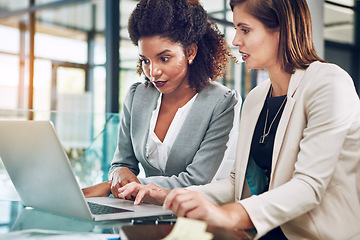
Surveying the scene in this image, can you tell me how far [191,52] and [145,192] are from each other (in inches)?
27.2

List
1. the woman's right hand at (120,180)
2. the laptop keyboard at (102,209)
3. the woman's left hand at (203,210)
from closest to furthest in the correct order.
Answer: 1. the woman's left hand at (203,210)
2. the laptop keyboard at (102,209)
3. the woman's right hand at (120,180)

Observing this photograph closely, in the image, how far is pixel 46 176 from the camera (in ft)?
3.77

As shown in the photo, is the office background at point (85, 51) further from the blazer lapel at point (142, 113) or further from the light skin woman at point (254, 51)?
the light skin woman at point (254, 51)

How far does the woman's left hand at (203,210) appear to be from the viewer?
36.5 inches

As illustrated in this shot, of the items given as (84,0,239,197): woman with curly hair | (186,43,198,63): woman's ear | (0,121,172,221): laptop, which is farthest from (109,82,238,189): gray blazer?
(0,121,172,221): laptop

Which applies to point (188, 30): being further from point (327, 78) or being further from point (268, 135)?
point (327, 78)

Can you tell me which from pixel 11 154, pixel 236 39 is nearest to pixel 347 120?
pixel 236 39

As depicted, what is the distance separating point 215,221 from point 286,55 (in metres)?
0.57

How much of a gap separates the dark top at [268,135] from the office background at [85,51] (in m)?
2.39

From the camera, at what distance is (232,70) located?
4500mm

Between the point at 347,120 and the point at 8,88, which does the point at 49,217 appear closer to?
the point at 347,120

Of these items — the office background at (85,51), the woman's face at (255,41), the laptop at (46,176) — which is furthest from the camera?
the office background at (85,51)

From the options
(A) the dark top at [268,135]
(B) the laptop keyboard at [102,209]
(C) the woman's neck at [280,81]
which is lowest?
(B) the laptop keyboard at [102,209]

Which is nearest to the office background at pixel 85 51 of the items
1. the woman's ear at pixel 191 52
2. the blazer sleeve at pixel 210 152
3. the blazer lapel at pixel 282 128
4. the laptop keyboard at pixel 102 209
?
the woman's ear at pixel 191 52
